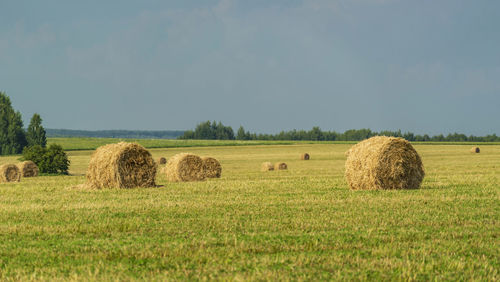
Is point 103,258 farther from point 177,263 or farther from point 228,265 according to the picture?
point 228,265

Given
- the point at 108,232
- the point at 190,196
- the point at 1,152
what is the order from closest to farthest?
the point at 108,232
the point at 190,196
the point at 1,152

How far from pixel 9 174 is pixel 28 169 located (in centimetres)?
431

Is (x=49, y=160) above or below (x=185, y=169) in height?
above

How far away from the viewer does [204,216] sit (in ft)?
46.8

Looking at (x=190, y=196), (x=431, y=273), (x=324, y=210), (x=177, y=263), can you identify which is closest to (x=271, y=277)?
(x=177, y=263)

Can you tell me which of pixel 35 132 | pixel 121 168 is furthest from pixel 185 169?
pixel 35 132

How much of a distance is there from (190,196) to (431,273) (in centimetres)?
1196

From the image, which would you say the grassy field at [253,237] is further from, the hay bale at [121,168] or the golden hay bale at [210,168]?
the golden hay bale at [210,168]

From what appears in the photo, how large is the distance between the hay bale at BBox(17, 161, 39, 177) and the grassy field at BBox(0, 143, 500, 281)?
21527 millimetres

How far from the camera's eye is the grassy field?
873 cm

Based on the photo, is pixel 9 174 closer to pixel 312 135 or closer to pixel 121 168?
pixel 121 168

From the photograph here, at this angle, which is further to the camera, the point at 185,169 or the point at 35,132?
the point at 35,132

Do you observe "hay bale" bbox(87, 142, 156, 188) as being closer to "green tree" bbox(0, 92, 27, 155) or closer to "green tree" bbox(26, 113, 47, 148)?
"green tree" bbox(26, 113, 47, 148)

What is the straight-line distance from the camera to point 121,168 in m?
23.9
